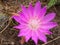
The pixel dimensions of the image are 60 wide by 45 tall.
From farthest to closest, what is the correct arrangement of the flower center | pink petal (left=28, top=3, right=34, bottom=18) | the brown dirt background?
the brown dirt background < the flower center < pink petal (left=28, top=3, right=34, bottom=18)

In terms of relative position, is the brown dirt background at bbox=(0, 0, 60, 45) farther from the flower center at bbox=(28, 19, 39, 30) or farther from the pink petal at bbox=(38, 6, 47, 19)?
the pink petal at bbox=(38, 6, 47, 19)

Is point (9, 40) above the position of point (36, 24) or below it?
below

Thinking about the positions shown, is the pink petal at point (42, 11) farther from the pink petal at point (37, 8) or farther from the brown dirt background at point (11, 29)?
the brown dirt background at point (11, 29)

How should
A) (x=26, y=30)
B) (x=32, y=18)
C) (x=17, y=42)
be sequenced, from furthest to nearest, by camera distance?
1. (x=17, y=42)
2. (x=32, y=18)
3. (x=26, y=30)

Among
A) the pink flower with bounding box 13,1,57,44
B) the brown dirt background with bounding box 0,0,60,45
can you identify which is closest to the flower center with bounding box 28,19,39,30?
the pink flower with bounding box 13,1,57,44

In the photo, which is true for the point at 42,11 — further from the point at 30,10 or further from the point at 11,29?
the point at 11,29

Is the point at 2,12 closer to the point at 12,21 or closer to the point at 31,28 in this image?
the point at 12,21

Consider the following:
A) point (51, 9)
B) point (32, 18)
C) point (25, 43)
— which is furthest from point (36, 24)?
point (51, 9)

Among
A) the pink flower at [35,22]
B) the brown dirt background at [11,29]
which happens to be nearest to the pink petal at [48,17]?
the pink flower at [35,22]

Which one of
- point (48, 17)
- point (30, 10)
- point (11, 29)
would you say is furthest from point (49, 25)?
point (11, 29)
